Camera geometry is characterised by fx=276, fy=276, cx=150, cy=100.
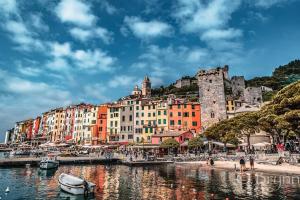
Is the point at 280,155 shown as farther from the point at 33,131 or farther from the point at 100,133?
the point at 33,131

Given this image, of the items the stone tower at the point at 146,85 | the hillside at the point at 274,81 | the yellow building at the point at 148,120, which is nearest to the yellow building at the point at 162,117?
the yellow building at the point at 148,120

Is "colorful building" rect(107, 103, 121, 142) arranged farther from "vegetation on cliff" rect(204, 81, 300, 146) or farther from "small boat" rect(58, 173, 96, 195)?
"small boat" rect(58, 173, 96, 195)

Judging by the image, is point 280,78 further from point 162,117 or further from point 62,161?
point 62,161

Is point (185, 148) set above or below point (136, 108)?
below

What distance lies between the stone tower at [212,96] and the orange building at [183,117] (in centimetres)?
202

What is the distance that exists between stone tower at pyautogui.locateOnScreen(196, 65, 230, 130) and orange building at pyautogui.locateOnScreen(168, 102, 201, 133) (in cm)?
202

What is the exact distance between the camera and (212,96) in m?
82.1

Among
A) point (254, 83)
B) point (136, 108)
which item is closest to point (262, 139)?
point (136, 108)

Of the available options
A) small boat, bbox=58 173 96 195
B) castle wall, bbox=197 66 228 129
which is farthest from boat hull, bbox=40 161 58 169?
castle wall, bbox=197 66 228 129

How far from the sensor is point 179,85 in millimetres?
147625

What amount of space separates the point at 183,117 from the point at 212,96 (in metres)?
11.1

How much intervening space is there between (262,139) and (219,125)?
1692 cm

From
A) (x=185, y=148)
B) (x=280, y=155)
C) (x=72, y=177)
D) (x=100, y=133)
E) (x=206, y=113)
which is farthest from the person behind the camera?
(x=100, y=133)

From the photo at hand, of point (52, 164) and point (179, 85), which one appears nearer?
point (52, 164)
